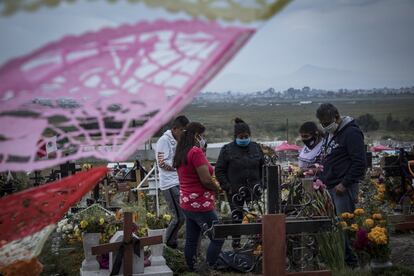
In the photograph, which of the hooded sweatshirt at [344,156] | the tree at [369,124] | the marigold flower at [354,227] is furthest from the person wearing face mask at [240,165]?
the tree at [369,124]

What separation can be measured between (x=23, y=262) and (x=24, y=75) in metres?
2.14

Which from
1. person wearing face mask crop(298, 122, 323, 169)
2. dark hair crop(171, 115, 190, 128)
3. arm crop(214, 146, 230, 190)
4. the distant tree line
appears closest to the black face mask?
person wearing face mask crop(298, 122, 323, 169)

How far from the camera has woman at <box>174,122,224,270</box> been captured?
6578mm

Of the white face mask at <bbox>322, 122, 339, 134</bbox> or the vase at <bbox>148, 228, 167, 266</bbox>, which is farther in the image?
the vase at <bbox>148, 228, 167, 266</bbox>

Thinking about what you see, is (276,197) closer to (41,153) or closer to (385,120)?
(41,153)

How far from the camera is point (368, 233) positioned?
6473mm

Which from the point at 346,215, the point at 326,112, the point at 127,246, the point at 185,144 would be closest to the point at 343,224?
the point at 346,215

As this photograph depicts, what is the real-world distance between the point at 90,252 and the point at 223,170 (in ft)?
7.10

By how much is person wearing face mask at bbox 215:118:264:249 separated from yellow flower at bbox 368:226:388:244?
6.49 ft

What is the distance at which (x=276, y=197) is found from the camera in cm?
568

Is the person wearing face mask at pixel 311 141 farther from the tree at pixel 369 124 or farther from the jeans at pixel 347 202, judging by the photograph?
the tree at pixel 369 124

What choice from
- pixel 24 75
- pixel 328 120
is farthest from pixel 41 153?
pixel 328 120

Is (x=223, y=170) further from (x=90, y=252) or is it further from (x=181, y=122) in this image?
(x=90, y=252)

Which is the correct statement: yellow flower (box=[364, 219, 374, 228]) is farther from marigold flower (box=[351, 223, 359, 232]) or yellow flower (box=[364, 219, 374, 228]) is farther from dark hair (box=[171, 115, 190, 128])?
dark hair (box=[171, 115, 190, 128])
